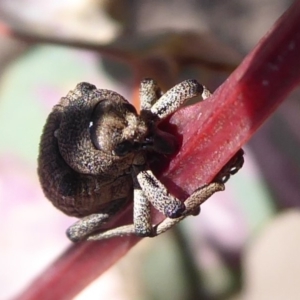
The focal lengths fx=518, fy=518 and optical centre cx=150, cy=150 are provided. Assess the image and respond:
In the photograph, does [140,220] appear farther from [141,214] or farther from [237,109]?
[237,109]

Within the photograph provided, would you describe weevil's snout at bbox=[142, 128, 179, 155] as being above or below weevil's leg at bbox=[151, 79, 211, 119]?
below

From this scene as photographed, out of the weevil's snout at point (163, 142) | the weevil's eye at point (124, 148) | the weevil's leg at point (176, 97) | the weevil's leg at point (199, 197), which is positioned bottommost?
the weevil's leg at point (199, 197)

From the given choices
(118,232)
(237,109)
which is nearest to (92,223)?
(118,232)

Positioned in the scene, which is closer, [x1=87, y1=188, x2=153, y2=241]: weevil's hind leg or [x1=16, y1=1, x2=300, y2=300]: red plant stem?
[x1=16, y1=1, x2=300, y2=300]: red plant stem

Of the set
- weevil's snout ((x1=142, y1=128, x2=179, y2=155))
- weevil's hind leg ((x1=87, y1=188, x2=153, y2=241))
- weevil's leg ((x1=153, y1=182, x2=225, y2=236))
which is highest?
weevil's snout ((x1=142, y1=128, x2=179, y2=155))

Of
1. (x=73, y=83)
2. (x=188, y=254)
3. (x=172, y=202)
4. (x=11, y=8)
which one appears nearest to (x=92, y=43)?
(x=73, y=83)

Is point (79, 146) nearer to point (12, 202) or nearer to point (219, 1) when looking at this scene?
point (12, 202)
